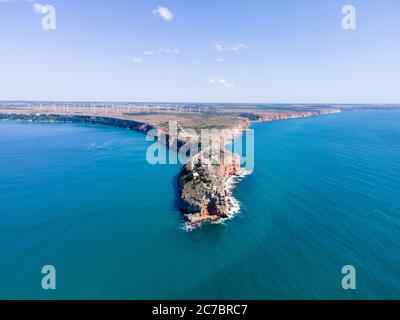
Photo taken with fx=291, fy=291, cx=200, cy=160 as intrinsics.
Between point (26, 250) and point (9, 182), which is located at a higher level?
point (9, 182)

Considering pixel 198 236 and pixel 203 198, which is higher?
pixel 203 198

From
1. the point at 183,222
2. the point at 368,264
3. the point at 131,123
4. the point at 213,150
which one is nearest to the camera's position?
the point at 368,264

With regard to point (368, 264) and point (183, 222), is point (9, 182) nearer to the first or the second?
point (183, 222)

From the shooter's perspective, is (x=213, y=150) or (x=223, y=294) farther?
(x=213, y=150)

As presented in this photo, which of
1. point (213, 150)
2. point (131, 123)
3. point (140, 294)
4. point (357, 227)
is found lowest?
point (140, 294)

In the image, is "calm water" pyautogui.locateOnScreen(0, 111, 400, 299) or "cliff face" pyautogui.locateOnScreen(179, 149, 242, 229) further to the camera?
"cliff face" pyautogui.locateOnScreen(179, 149, 242, 229)

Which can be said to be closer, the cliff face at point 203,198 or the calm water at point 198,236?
the calm water at point 198,236

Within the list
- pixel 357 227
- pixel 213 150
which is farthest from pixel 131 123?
pixel 357 227

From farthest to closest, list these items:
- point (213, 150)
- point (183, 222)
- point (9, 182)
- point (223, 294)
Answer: point (213, 150)
point (9, 182)
point (183, 222)
point (223, 294)
